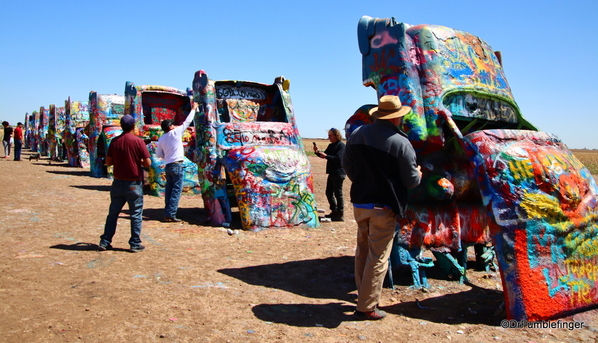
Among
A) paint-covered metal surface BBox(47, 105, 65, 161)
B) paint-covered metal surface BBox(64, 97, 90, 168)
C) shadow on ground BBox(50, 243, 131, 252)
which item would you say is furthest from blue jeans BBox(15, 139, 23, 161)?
shadow on ground BBox(50, 243, 131, 252)

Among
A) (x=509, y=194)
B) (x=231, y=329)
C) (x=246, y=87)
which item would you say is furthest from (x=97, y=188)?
(x=509, y=194)

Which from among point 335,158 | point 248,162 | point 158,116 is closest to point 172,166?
point 248,162

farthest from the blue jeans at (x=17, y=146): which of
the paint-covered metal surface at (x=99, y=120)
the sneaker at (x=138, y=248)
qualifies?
the sneaker at (x=138, y=248)

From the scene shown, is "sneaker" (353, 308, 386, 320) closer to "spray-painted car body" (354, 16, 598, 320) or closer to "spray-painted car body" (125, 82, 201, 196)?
"spray-painted car body" (354, 16, 598, 320)

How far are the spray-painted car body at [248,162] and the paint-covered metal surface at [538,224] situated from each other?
13.3 feet

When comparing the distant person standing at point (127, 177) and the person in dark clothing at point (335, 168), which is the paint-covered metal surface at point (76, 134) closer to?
the person in dark clothing at point (335, 168)

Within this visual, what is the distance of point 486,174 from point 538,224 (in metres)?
0.58

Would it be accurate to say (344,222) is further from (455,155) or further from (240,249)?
(455,155)

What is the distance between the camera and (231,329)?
3801 mm

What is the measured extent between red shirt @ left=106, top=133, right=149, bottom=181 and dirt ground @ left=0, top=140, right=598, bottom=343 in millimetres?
1002

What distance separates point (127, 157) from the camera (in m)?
5.92

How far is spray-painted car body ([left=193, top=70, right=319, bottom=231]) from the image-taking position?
25.5ft

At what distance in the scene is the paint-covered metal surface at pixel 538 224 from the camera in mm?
3939

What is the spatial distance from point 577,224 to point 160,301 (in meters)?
3.78
